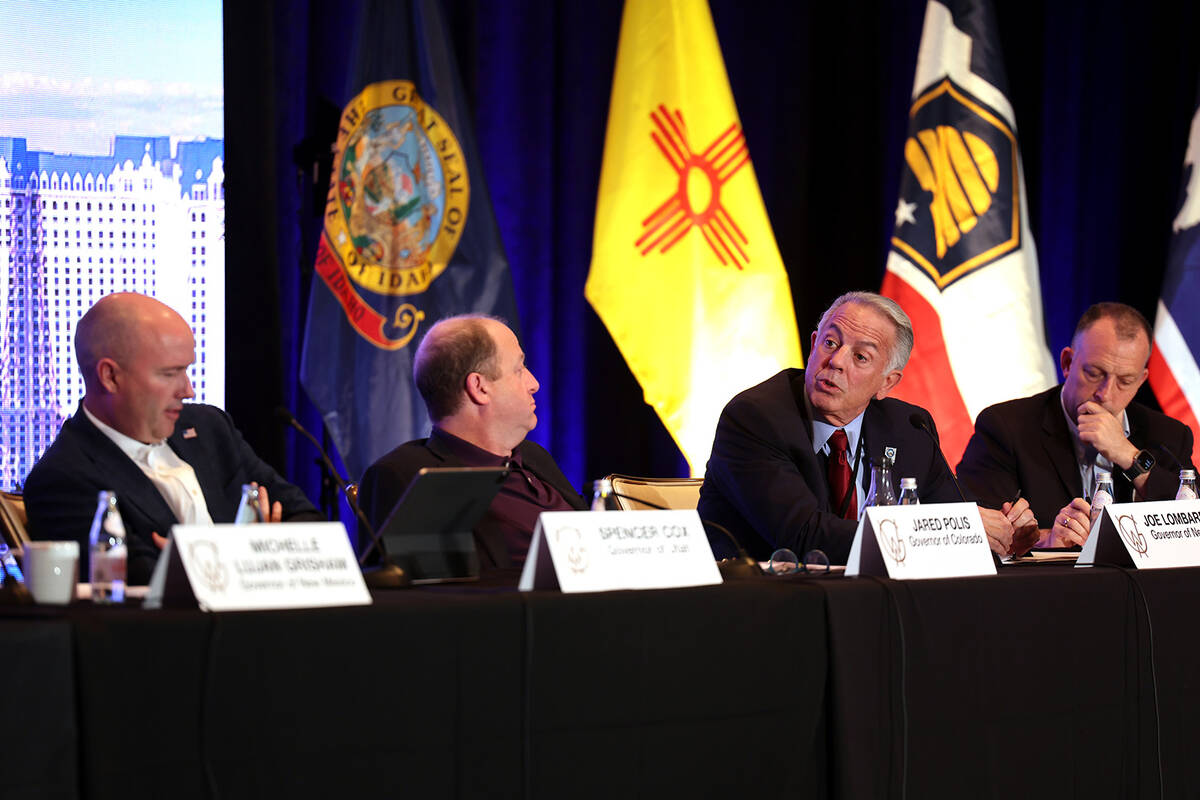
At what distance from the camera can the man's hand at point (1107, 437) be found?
3.44 meters

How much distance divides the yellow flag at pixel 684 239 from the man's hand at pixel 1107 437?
1.40 metres

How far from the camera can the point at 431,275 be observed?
171 inches

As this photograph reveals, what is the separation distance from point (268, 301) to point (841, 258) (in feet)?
7.89

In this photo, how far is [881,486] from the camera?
2729mm

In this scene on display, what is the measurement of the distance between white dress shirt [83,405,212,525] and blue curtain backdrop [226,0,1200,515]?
1487 millimetres

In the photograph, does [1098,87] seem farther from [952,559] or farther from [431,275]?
[952,559]

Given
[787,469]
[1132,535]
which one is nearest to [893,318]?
[787,469]

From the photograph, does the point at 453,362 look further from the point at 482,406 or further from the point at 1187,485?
the point at 1187,485

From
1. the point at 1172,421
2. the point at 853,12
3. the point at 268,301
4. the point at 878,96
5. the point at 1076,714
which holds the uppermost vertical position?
the point at 853,12

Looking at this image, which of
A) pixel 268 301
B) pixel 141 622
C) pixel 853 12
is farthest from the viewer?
pixel 853 12

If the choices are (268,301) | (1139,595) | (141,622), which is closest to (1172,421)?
(1139,595)

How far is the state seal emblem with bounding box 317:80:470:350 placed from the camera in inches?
167

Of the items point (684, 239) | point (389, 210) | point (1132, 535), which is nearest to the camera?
point (1132, 535)

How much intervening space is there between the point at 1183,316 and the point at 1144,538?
9.13 ft
